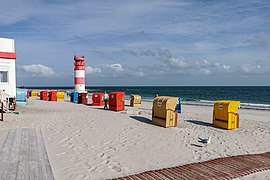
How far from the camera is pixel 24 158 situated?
6.25 metres

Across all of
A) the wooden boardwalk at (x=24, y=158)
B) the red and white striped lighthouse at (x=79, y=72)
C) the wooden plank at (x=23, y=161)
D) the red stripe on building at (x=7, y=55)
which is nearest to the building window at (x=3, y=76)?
the red stripe on building at (x=7, y=55)

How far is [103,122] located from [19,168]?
23.0ft

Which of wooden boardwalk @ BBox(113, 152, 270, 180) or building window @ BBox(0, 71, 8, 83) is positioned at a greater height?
building window @ BBox(0, 71, 8, 83)

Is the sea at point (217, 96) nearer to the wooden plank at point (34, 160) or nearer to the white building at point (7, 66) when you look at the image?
the white building at point (7, 66)

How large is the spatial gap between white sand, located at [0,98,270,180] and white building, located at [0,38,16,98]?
2903 millimetres

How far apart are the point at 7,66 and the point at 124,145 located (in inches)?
381

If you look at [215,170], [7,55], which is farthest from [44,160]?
[7,55]

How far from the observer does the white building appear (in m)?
14.5

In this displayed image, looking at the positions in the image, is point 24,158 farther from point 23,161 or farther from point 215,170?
point 215,170

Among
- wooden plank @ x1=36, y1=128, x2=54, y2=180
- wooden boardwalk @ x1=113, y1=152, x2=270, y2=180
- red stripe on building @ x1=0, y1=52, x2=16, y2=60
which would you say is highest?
red stripe on building @ x1=0, y1=52, x2=16, y2=60

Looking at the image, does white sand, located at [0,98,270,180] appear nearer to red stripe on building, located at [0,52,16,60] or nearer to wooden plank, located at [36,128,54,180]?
wooden plank, located at [36,128,54,180]

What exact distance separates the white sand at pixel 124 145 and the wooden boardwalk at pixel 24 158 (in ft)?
0.79

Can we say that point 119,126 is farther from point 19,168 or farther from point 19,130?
point 19,168

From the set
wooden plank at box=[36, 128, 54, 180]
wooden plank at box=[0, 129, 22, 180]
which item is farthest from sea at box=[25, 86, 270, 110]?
wooden plank at box=[0, 129, 22, 180]
